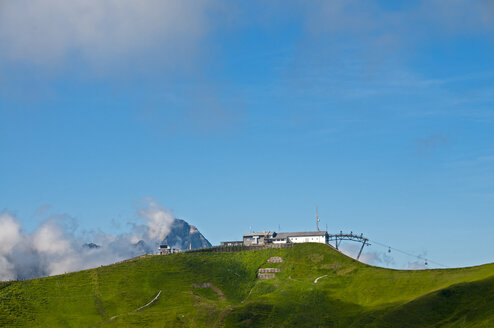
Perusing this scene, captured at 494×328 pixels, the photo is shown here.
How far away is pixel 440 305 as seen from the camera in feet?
635

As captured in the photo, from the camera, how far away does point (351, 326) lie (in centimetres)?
19725

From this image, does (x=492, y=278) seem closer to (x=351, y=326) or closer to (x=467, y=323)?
(x=467, y=323)

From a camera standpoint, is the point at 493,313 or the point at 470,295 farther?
the point at 470,295

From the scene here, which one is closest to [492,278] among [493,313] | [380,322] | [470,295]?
[470,295]

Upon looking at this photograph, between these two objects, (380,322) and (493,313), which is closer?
(493,313)

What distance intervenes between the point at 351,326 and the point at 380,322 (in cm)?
939

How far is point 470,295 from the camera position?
193375 mm

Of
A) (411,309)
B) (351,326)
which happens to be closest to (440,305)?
(411,309)

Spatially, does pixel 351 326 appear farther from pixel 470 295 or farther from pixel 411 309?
pixel 470 295

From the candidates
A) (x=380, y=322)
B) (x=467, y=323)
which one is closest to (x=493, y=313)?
(x=467, y=323)

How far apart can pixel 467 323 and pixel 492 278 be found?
2761 centimetres

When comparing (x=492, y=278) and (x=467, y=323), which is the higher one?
(x=492, y=278)

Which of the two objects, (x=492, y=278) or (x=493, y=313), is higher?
(x=492, y=278)

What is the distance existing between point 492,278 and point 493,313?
2636cm
